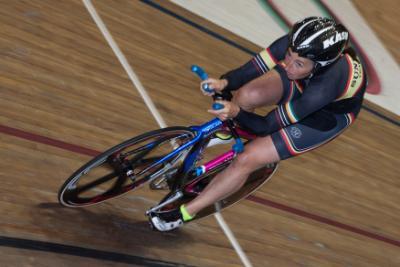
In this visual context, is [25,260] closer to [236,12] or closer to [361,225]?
[361,225]

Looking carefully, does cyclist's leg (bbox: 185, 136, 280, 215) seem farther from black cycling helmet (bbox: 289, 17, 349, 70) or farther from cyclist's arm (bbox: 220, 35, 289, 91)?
black cycling helmet (bbox: 289, 17, 349, 70)

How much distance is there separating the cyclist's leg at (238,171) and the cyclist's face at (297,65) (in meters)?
0.40

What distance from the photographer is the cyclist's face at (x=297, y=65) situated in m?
2.48

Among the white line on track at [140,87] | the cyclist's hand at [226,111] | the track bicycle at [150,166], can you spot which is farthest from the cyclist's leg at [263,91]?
the white line on track at [140,87]

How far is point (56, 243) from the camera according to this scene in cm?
254

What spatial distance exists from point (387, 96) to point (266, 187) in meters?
2.68

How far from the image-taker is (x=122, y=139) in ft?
11.1

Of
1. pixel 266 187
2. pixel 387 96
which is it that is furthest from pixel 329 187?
pixel 387 96

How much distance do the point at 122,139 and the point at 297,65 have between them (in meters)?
1.29

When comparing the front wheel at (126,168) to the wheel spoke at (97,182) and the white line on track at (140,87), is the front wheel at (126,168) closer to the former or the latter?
the wheel spoke at (97,182)

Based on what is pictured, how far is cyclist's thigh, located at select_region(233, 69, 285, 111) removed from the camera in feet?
9.35

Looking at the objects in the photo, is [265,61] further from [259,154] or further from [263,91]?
[259,154]

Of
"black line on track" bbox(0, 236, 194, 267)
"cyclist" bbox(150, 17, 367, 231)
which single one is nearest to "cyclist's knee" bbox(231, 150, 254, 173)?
"cyclist" bbox(150, 17, 367, 231)

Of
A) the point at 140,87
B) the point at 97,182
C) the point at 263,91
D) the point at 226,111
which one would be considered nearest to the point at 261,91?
the point at 263,91
